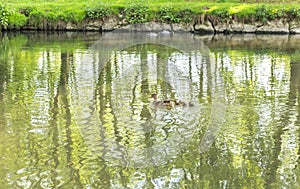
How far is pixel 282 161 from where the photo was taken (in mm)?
10648

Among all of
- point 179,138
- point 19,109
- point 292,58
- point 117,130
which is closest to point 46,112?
point 19,109

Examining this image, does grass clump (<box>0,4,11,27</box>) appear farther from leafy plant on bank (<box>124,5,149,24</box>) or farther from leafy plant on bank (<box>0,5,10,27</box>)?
leafy plant on bank (<box>124,5,149,24</box>)

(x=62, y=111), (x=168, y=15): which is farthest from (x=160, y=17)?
(x=62, y=111)

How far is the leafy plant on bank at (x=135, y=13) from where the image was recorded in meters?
38.7

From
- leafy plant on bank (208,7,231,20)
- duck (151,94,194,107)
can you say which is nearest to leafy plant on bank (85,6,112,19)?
leafy plant on bank (208,7,231,20)

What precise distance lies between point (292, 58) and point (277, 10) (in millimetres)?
12699

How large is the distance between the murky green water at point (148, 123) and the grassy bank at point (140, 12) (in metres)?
13.8

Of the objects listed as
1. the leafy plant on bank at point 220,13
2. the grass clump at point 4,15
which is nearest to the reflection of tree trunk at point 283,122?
the leafy plant on bank at point 220,13

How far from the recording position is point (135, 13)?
128ft

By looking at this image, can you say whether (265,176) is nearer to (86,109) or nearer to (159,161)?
(159,161)

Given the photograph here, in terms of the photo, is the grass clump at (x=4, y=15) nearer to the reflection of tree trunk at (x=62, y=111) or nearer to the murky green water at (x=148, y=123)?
the murky green water at (x=148, y=123)

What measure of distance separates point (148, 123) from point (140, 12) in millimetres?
26455

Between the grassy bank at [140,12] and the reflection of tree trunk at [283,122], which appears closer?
the reflection of tree trunk at [283,122]

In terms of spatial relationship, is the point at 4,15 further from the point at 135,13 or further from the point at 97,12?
the point at 135,13
